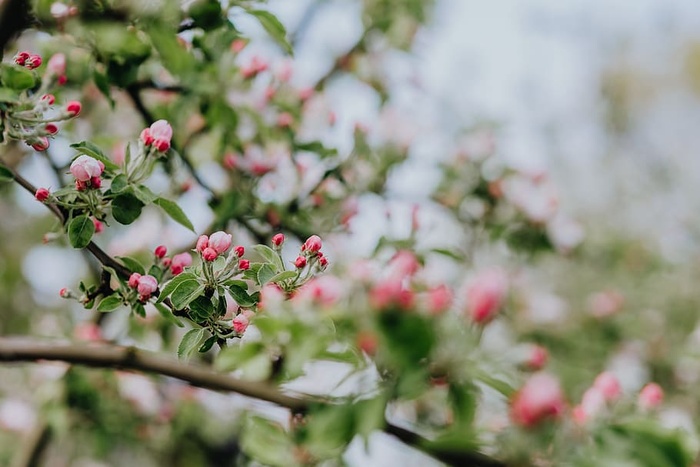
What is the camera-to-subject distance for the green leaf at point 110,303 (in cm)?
108

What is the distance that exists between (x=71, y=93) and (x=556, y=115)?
25.8 feet

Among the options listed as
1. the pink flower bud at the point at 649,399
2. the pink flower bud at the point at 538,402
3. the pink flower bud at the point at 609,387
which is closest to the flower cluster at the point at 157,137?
the pink flower bud at the point at 538,402

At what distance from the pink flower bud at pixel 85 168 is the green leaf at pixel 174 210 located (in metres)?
0.09

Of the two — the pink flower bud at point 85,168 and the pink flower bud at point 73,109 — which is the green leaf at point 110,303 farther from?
the pink flower bud at point 73,109

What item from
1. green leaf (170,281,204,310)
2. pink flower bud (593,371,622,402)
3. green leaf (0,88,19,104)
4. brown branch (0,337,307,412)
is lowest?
brown branch (0,337,307,412)

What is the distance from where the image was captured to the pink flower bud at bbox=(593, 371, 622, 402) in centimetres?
123

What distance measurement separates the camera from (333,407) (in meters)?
0.88

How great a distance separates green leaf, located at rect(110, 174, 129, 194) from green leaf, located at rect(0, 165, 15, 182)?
190 millimetres

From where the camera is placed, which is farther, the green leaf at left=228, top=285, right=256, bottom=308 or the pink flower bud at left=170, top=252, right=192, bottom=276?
the pink flower bud at left=170, top=252, right=192, bottom=276

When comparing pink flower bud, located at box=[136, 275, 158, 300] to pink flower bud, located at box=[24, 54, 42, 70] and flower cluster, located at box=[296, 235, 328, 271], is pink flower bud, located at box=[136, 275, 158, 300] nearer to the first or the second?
flower cluster, located at box=[296, 235, 328, 271]

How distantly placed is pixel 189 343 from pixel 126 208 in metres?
A: 0.23

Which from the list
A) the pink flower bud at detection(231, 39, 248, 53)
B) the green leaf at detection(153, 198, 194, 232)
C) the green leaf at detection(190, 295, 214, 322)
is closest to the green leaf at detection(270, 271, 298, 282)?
the green leaf at detection(190, 295, 214, 322)

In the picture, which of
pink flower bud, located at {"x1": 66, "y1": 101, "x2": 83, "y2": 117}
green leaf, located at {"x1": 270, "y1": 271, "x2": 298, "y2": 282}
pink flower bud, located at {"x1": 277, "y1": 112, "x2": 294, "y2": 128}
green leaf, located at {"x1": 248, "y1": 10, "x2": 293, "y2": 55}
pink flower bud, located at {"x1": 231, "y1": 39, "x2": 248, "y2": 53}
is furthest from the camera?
pink flower bud, located at {"x1": 277, "y1": 112, "x2": 294, "y2": 128}

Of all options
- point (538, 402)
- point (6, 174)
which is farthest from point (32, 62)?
point (538, 402)
